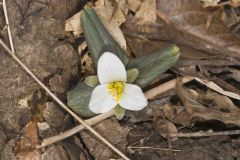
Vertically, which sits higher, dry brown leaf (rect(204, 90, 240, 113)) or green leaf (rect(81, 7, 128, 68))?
green leaf (rect(81, 7, 128, 68))

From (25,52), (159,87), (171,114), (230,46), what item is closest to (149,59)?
(159,87)

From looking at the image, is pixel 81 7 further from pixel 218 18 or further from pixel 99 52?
pixel 218 18

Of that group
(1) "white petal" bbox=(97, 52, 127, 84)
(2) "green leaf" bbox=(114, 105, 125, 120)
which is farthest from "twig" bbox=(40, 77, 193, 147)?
(1) "white petal" bbox=(97, 52, 127, 84)

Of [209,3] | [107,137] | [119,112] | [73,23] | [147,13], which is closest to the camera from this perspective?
[119,112]

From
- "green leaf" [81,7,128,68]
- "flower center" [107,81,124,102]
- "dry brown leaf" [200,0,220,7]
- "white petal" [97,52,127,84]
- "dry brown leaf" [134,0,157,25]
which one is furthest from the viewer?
"dry brown leaf" [200,0,220,7]

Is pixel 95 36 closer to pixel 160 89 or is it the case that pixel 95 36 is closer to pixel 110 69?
pixel 110 69

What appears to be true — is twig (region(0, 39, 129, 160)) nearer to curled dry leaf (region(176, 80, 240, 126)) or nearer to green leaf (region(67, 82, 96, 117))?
green leaf (region(67, 82, 96, 117))

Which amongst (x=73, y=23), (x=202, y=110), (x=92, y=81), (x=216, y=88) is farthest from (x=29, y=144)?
(x=216, y=88)
